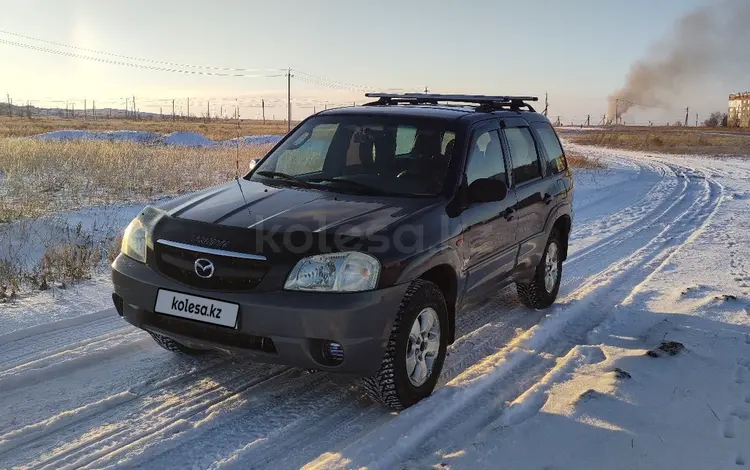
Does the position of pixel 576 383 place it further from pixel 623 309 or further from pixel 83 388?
pixel 83 388

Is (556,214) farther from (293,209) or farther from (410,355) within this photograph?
(293,209)

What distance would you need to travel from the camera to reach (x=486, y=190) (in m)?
4.31

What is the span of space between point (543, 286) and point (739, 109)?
11611 cm

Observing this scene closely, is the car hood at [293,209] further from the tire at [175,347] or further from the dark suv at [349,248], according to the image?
the tire at [175,347]

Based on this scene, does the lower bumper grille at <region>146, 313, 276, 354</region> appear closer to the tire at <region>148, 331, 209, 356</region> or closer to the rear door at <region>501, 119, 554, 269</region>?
the tire at <region>148, 331, 209, 356</region>

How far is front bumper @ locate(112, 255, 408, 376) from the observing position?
11.0ft

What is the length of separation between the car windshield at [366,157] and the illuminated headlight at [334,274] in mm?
981

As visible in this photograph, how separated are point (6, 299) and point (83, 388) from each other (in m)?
2.19

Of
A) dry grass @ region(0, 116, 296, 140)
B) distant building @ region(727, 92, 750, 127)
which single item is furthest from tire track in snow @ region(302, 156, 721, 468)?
distant building @ region(727, 92, 750, 127)

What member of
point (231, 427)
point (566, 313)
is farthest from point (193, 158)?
point (231, 427)

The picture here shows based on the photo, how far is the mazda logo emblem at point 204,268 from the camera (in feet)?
11.4

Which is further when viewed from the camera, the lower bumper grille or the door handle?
the door handle

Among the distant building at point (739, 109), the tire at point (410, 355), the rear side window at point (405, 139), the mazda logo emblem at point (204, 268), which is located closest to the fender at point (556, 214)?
the rear side window at point (405, 139)

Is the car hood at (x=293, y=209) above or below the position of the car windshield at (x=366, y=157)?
below
